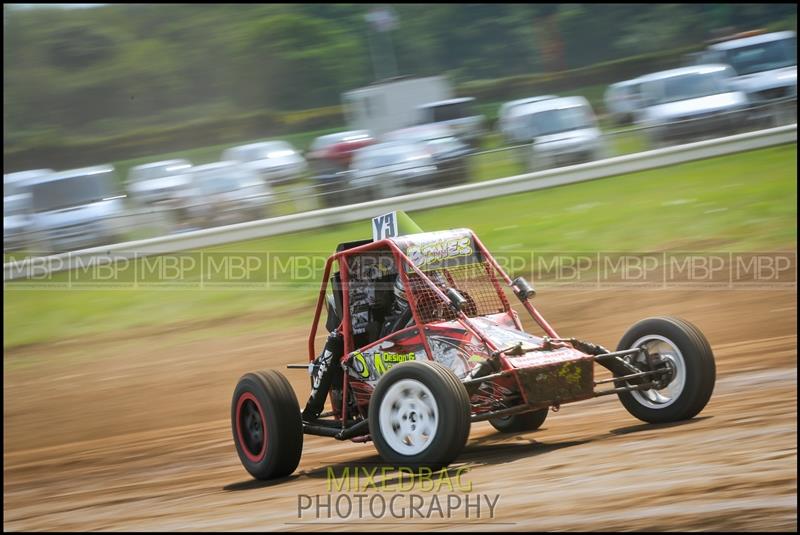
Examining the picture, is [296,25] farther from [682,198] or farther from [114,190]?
[682,198]

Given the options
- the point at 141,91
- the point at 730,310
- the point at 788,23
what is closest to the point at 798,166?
the point at 730,310

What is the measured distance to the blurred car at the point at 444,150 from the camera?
52.3ft

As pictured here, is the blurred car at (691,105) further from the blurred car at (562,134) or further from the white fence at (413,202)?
the blurred car at (562,134)

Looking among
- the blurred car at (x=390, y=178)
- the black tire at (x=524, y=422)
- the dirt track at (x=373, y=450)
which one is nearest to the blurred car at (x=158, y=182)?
the blurred car at (x=390, y=178)

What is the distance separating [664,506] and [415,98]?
20.7 metres

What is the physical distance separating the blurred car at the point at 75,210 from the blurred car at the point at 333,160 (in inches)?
126

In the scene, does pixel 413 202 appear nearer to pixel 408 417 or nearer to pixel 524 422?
pixel 524 422

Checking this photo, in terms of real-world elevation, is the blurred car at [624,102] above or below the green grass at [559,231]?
above

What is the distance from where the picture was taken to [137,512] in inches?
246

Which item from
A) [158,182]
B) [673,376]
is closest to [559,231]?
[158,182]

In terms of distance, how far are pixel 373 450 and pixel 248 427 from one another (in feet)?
3.43

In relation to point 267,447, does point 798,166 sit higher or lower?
higher

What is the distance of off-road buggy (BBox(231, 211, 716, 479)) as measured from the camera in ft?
18.9

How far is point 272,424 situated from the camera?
6.53 metres
